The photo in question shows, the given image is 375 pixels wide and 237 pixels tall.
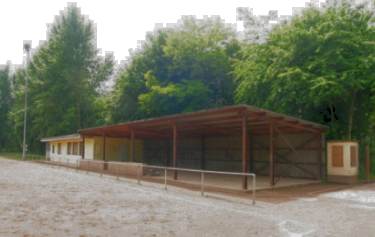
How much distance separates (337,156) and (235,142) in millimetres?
6366

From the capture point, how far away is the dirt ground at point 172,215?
616 centimetres

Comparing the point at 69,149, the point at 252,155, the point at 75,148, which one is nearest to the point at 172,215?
the point at 252,155

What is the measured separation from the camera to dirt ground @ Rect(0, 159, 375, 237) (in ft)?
20.2

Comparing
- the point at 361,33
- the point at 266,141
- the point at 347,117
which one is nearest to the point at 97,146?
the point at 266,141

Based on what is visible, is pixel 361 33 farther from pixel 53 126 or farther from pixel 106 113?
pixel 53 126

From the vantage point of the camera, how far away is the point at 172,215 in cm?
754

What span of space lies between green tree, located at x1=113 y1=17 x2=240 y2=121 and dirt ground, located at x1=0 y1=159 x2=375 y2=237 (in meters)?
15.4

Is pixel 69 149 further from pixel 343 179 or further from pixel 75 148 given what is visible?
pixel 343 179

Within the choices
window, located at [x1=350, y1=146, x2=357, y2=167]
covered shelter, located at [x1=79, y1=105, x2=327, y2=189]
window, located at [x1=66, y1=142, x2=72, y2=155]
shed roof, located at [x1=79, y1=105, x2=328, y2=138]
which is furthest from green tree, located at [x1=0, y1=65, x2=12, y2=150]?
window, located at [x1=350, y1=146, x2=357, y2=167]

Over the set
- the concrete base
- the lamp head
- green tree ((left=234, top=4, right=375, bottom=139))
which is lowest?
the concrete base

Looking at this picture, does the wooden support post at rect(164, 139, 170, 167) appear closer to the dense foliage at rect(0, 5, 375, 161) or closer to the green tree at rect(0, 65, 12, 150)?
the dense foliage at rect(0, 5, 375, 161)

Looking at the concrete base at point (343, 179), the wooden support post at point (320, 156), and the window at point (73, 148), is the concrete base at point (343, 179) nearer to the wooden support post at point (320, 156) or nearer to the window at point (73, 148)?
the wooden support post at point (320, 156)

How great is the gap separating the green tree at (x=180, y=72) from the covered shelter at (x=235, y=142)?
12.2 ft

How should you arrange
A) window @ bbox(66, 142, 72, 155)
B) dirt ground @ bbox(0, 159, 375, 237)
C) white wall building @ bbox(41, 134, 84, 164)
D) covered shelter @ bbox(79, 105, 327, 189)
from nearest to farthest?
dirt ground @ bbox(0, 159, 375, 237) → covered shelter @ bbox(79, 105, 327, 189) → white wall building @ bbox(41, 134, 84, 164) → window @ bbox(66, 142, 72, 155)
